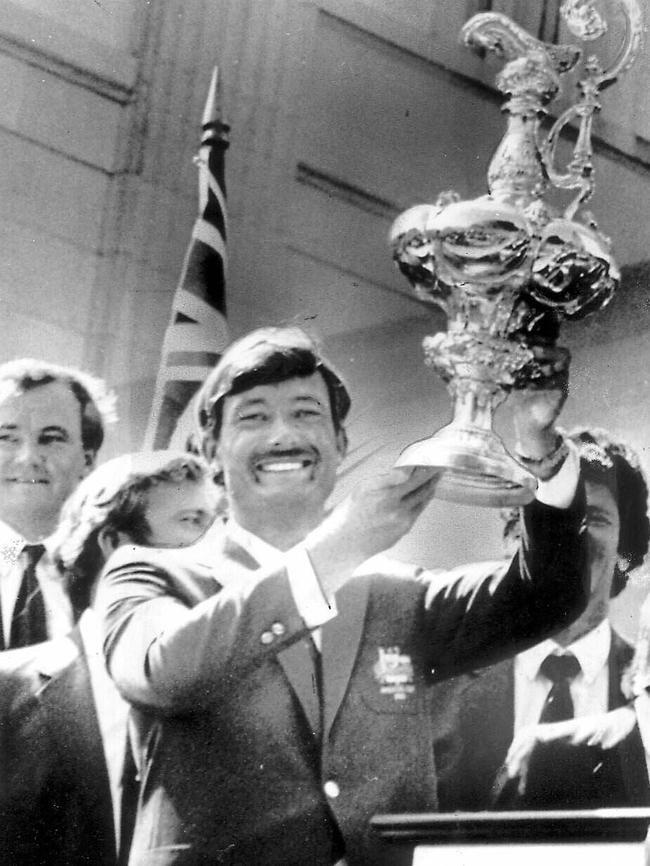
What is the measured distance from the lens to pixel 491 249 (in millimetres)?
2471

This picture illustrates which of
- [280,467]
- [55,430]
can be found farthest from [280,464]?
[55,430]

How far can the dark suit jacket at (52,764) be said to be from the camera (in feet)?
7.86

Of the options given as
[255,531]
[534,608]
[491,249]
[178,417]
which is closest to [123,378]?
[178,417]

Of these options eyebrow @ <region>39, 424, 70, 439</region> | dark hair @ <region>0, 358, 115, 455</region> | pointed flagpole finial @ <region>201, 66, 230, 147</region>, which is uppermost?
pointed flagpole finial @ <region>201, 66, 230, 147</region>

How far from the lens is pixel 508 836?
249 centimetres

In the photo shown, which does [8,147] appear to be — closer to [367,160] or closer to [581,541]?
[367,160]

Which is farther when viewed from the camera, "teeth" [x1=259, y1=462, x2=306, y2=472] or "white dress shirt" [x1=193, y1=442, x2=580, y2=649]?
"teeth" [x1=259, y1=462, x2=306, y2=472]

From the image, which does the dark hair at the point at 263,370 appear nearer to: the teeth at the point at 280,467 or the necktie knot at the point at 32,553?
the teeth at the point at 280,467

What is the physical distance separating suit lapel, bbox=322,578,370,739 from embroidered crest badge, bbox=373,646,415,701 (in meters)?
0.05

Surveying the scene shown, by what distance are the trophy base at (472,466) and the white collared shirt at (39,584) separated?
2.22 feet

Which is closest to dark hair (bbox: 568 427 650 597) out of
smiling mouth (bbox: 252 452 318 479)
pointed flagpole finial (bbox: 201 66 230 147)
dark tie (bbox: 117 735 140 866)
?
smiling mouth (bbox: 252 452 318 479)

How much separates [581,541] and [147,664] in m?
0.88

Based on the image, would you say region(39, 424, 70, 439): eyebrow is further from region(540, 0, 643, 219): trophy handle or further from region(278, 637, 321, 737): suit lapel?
region(540, 0, 643, 219): trophy handle

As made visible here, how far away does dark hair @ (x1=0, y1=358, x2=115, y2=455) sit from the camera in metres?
2.61
